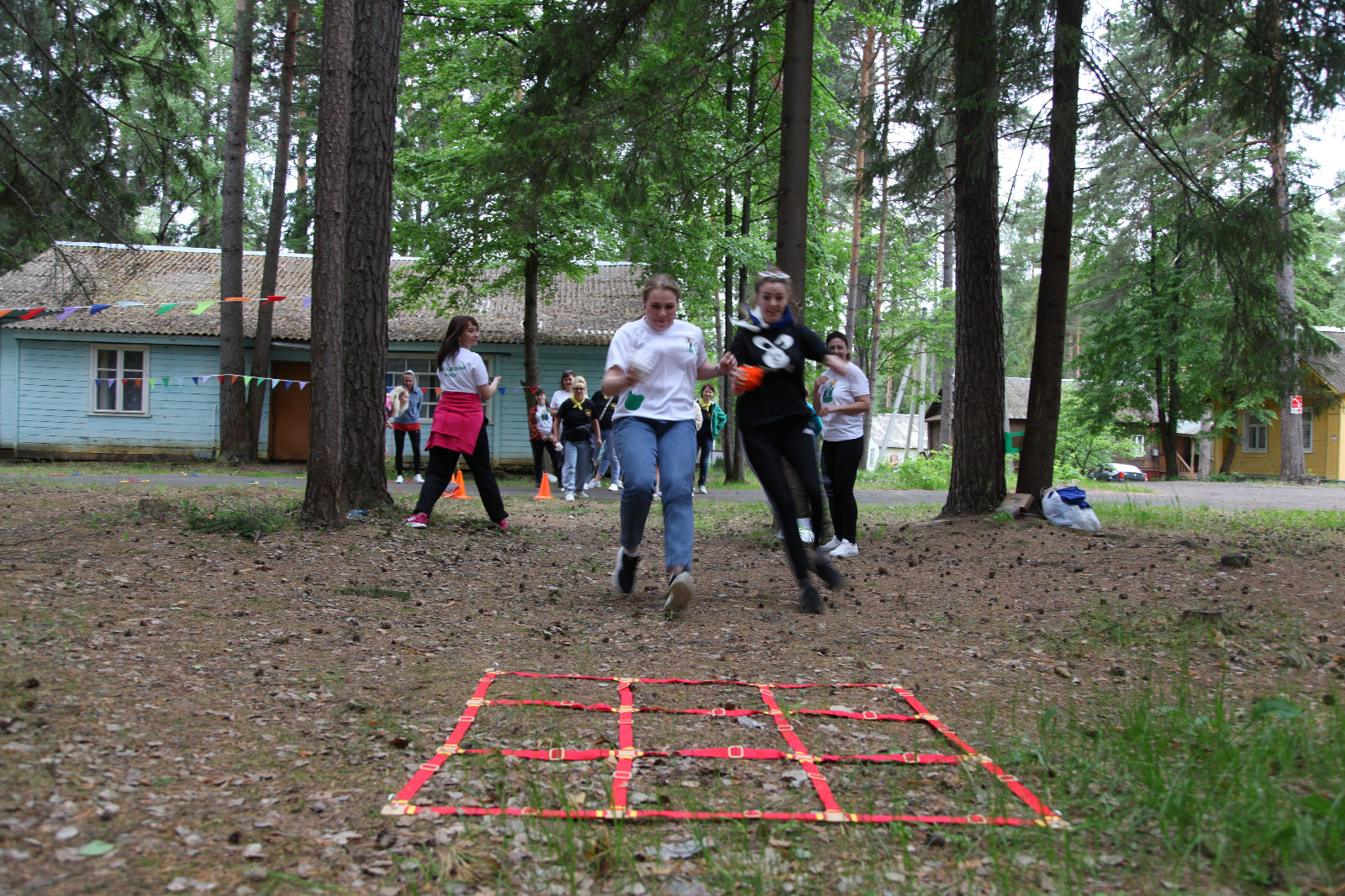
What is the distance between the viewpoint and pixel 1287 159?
32.2 ft

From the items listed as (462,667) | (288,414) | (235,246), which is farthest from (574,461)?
(288,414)

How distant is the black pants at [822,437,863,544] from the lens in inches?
304

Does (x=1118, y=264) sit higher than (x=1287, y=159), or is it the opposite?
(x=1118, y=264)

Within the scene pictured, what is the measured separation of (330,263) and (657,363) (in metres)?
3.36

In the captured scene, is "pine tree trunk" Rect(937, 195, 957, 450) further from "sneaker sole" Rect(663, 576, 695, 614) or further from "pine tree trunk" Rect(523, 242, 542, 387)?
"sneaker sole" Rect(663, 576, 695, 614)

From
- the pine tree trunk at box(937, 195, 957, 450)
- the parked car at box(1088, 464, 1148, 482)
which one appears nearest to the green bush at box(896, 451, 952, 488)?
the pine tree trunk at box(937, 195, 957, 450)

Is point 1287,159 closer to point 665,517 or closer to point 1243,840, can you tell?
point 665,517

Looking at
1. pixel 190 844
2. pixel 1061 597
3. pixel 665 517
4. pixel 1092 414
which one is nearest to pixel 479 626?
pixel 665 517

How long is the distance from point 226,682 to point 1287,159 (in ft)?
36.5

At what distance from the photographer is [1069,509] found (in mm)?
8844

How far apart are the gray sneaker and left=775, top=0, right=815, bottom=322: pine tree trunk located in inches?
137

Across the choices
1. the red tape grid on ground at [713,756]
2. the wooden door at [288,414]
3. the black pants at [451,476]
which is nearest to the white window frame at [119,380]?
the wooden door at [288,414]

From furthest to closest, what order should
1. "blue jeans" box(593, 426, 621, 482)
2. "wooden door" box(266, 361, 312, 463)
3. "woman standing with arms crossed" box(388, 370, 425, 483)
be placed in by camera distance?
"wooden door" box(266, 361, 312, 463) → "blue jeans" box(593, 426, 621, 482) → "woman standing with arms crossed" box(388, 370, 425, 483)

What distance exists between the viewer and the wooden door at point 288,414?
77.6 ft
